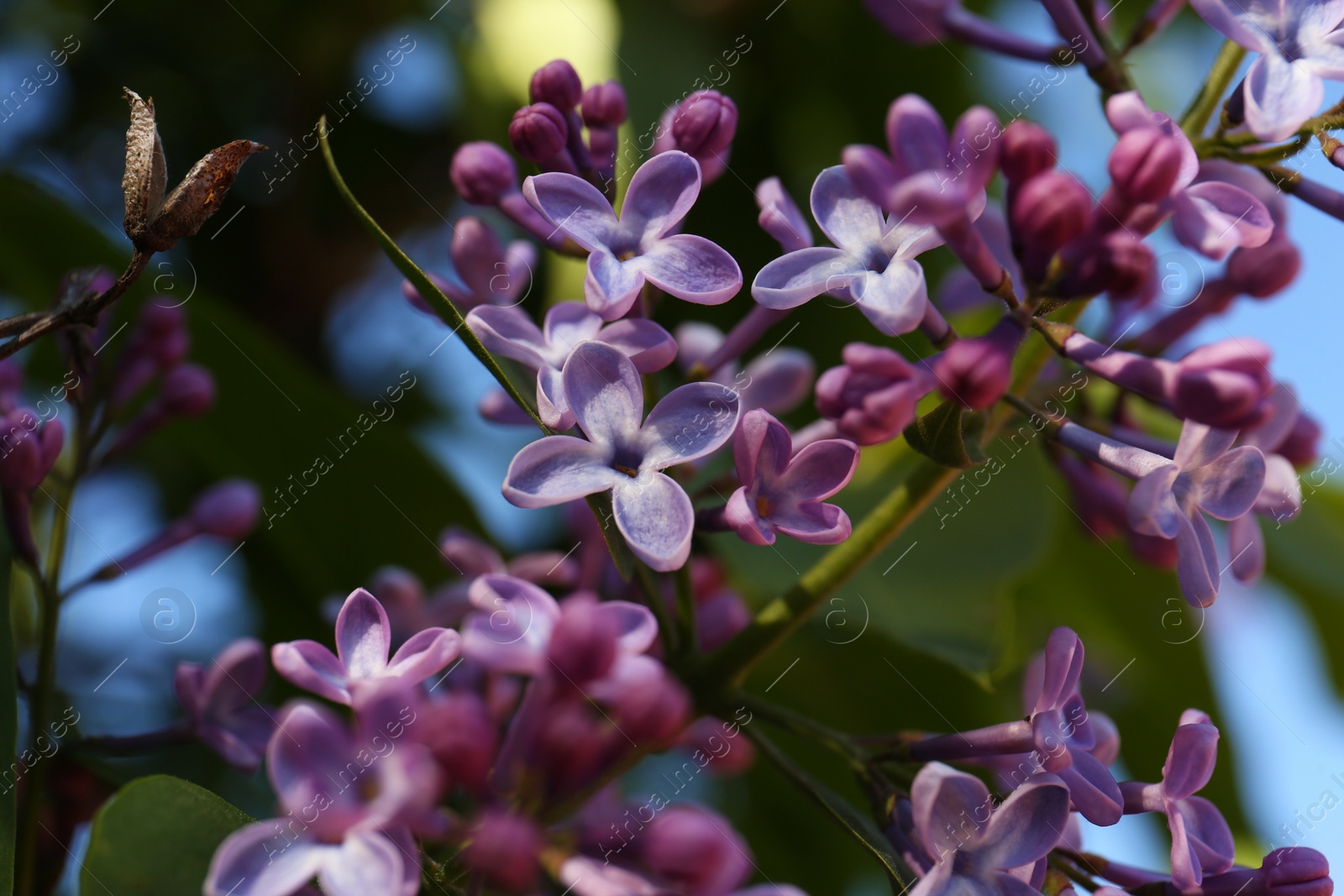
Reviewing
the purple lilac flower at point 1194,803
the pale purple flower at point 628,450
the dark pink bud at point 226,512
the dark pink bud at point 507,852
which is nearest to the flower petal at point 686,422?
the pale purple flower at point 628,450

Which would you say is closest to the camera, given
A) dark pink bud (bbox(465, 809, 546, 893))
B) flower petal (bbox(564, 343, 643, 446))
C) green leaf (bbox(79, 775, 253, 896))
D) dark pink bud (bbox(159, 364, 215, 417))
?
dark pink bud (bbox(465, 809, 546, 893))

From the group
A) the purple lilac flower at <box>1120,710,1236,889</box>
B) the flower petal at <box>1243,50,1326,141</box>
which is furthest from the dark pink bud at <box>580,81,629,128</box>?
the purple lilac flower at <box>1120,710,1236,889</box>

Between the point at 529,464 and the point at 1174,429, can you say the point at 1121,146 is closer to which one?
the point at 529,464

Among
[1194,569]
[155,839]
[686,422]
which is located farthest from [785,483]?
[155,839]

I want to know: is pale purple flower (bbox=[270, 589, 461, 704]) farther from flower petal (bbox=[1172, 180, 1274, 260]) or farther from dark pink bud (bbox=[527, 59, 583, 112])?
flower petal (bbox=[1172, 180, 1274, 260])

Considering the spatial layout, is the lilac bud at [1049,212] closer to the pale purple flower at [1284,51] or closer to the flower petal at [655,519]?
the pale purple flower at [1284,51]

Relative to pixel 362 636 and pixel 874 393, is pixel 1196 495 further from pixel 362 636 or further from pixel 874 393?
pixel 362 636
